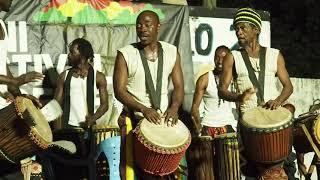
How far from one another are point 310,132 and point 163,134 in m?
2.83

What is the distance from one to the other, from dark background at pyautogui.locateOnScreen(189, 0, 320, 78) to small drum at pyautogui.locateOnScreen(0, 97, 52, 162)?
27.7ft

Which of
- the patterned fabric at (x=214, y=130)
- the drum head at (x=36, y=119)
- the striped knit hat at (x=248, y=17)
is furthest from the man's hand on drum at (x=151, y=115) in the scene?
the patterned fabric at (x=214, y=130)

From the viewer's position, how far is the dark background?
15102 millimetres

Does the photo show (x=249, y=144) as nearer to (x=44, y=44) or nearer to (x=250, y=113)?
(x=250, y=113)

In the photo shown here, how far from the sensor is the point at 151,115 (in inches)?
277

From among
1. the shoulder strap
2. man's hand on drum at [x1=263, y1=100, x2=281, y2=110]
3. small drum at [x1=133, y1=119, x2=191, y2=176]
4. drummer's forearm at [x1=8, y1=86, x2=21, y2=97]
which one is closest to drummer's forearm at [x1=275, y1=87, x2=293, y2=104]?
man's hand on drum at [x1=263, y1=100, x2=281, y2=110]

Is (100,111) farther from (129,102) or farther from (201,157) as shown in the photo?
(129,102)

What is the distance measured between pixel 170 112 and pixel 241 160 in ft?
4.44

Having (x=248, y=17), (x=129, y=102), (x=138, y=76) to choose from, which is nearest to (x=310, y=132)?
(x=248, y=17)

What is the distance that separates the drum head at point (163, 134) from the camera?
6.91 metres

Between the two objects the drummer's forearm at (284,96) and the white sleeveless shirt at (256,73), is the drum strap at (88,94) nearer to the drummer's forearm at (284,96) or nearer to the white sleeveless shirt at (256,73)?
the white sleeveless shirt at (256,73)

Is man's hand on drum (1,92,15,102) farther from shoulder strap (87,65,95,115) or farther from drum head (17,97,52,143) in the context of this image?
shoulder strap (87,65,95,115)

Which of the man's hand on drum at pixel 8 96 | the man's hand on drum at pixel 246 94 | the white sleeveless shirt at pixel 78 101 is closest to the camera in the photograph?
the man's hand on drum at pixel 246 94

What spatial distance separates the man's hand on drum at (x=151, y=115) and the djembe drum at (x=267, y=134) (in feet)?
3.18
